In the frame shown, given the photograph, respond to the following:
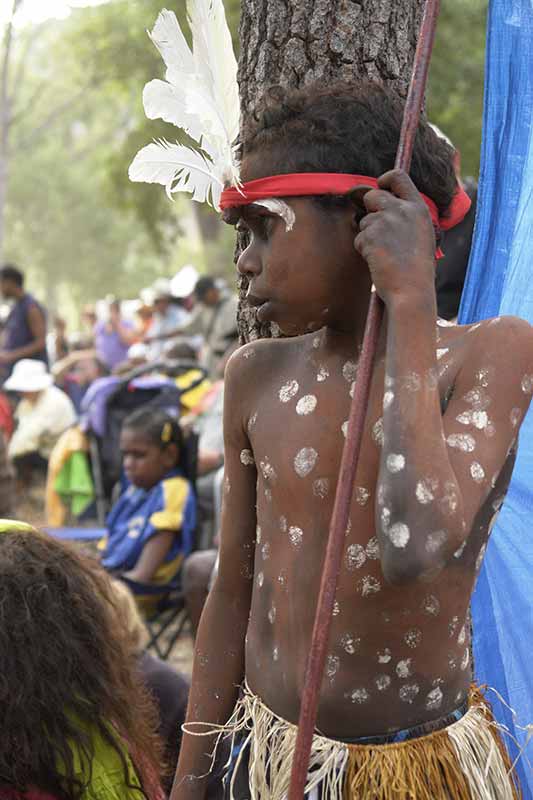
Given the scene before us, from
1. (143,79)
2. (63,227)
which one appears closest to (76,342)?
(143,79)

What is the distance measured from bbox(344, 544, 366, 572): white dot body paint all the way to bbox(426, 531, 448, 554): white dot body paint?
0.25m

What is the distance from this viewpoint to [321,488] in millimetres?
1909

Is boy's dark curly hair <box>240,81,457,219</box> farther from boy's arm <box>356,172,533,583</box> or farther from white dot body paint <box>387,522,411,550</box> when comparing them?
white dot body paint <box>387,522,411,550</box>

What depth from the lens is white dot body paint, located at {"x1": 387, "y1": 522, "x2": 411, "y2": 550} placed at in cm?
161

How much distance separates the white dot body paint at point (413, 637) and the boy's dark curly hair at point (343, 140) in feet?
2.57

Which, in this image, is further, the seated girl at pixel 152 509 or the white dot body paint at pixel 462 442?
the seated girl at pixel 152 509

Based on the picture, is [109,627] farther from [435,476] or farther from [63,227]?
[63,227]

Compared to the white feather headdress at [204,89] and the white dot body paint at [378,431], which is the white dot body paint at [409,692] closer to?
the white dot body paint at [378,431]

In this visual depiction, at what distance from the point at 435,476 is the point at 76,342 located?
17.0m

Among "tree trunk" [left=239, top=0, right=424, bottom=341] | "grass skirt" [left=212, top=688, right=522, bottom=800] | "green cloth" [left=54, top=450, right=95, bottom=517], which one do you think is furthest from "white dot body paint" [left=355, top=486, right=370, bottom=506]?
"green cloth" [left=54, top=450, right=95, bottom=517]

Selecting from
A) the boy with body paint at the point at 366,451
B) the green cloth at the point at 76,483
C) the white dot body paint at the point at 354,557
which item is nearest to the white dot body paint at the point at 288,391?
the boy with body paint at the point at 366,451

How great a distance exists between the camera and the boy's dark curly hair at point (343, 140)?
6.18 feet

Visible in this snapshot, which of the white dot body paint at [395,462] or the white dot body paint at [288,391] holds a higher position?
the white dot body paint at [288,391]

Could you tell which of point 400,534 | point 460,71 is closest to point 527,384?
point 400,534
